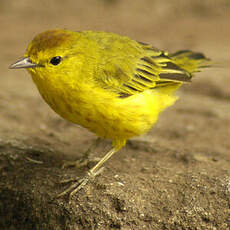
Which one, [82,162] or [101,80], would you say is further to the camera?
[82,162]

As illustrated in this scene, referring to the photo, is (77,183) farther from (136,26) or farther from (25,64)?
(136,26)

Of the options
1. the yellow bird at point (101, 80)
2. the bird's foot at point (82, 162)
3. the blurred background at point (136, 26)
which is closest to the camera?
the yellow bird at point (101, 80)

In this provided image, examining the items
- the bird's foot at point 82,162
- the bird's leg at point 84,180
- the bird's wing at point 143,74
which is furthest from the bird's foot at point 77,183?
the bird's wing at point 143,74

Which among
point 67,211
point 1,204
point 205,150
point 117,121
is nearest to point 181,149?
point 205,150

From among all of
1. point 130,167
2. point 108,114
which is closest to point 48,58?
point 108,114

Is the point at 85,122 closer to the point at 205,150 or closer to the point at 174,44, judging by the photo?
the point at 205,150

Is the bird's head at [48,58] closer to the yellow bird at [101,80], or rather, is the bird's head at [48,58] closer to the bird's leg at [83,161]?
the yellow bird at [101,80]
